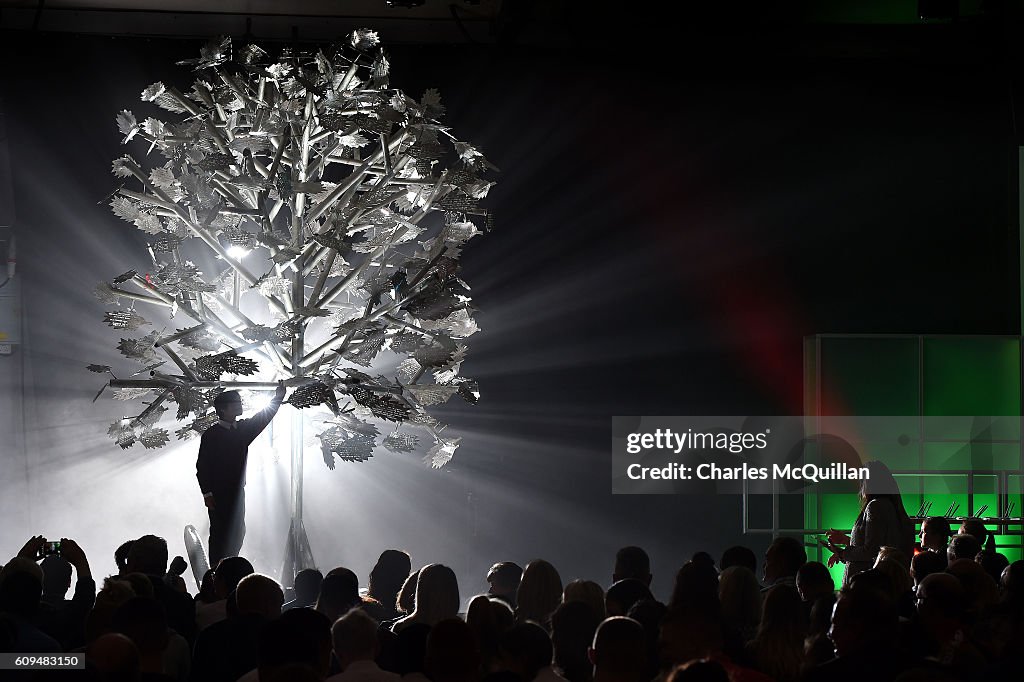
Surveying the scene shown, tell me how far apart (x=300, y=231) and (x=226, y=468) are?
42.7 inches

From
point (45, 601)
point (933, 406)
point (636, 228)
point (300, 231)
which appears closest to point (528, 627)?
point (45, 601)

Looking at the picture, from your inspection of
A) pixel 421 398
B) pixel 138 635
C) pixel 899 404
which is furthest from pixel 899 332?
pixel 138 635

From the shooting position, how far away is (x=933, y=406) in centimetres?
817

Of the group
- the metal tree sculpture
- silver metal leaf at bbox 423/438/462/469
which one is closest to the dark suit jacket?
the metal tree sculpture

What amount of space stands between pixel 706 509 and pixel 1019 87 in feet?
11.6

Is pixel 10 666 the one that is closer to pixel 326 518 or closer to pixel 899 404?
pixel 326 518

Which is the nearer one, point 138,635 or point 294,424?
point 138,635

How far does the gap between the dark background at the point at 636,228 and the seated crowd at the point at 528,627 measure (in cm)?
334

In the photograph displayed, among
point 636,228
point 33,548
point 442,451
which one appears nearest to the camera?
point 33,548

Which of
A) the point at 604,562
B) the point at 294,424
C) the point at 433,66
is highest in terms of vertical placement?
the point at 433,66

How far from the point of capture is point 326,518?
7773 millimetres

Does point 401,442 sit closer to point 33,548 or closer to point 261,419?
point 261,419

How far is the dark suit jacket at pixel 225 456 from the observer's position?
511cm

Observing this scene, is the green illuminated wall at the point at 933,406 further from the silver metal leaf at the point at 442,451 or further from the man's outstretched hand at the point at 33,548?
the man's outstretched hand at the point at 33,548
